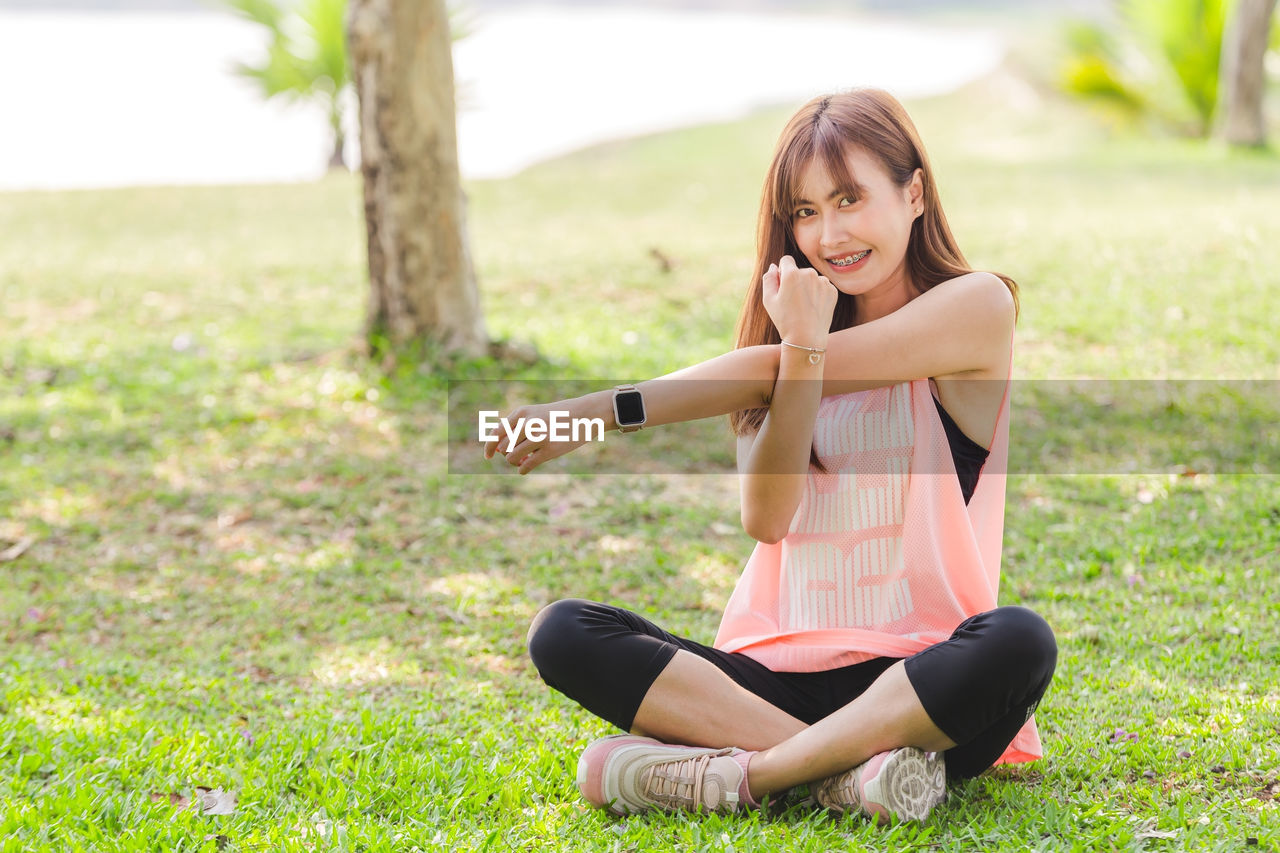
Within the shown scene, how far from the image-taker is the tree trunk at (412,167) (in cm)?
613

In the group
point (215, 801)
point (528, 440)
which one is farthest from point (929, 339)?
point (215, 801)

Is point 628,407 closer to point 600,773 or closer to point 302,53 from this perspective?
point 600,773

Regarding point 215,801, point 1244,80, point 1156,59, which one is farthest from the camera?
point 1156,59

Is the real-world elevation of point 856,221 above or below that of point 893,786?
above

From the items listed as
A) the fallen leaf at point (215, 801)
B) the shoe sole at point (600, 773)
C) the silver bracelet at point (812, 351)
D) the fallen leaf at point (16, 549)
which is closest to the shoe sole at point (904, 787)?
the shoe sole at point (600, 773)

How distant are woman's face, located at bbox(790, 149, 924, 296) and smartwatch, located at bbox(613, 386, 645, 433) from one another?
54 centimetres

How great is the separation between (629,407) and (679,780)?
2.63 feet

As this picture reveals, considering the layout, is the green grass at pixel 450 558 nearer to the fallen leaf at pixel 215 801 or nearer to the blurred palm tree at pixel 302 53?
the fallen leaf at pixel 215 801

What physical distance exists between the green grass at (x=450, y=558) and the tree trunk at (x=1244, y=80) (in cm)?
398

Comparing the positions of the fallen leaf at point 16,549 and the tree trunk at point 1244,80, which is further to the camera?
the tree trunk at point 1244,80

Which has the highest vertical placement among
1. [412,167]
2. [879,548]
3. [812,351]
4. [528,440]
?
[412,167]

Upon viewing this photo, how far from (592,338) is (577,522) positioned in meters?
2.09

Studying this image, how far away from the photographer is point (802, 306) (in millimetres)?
2613

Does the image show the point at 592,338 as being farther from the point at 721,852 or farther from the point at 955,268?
the point at 721,852
